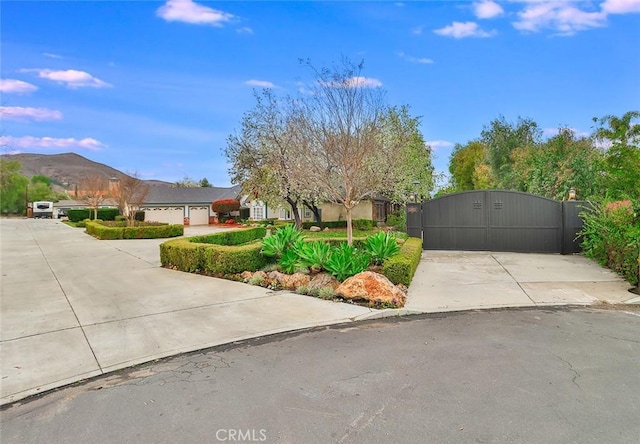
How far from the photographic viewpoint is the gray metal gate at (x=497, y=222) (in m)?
12.0

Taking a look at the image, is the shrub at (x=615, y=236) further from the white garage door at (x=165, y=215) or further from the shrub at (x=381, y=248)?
the white garage door at (x=165, y=215)

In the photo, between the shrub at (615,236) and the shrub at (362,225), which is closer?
the shrub at (615,236)

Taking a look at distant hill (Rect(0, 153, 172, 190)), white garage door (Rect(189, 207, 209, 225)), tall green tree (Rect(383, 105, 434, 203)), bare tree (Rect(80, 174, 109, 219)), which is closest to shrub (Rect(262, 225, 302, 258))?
tall green tree (Rect(383, 105, 434, 203))

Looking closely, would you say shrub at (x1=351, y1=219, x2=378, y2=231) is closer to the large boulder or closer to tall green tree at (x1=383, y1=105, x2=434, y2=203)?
tall green tree at (x1=383, y1=105, x2=434, y2=203)

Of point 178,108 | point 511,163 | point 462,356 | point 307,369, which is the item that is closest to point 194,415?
point 307,369

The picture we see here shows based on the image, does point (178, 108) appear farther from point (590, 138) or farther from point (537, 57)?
point (590, 138)

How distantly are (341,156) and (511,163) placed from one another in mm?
22287

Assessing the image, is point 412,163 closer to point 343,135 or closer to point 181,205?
point 343,135

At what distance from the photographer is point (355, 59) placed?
9414 millimetres

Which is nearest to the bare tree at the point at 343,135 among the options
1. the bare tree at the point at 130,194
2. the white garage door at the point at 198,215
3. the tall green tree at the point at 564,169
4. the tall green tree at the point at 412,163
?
the tall green tree at the point at 412,163

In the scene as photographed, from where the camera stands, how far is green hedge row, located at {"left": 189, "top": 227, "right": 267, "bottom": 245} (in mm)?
11751
